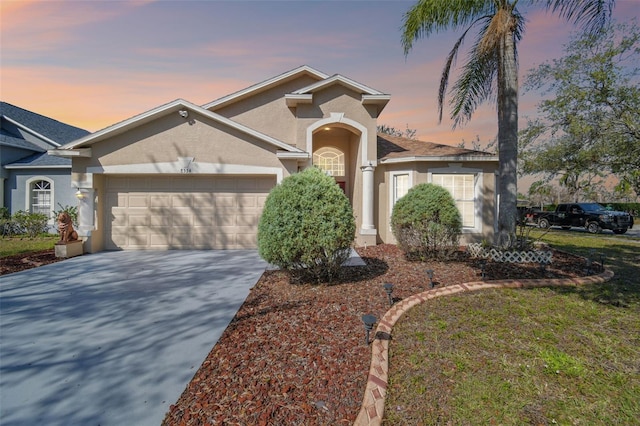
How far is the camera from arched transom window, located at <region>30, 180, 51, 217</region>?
13.9m

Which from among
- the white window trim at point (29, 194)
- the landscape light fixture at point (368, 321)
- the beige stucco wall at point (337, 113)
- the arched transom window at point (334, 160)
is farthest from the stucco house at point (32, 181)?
the landscape light fixture at point (368, 321)

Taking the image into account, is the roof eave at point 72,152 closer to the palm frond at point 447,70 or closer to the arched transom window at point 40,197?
the arched transom window at point 40,197

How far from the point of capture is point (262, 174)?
30.7 ft

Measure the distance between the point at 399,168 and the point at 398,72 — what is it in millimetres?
→ 3514

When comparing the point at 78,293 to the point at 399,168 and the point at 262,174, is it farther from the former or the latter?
the point at 399,168

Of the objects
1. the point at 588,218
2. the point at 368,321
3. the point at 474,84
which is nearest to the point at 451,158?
the point at 474,84

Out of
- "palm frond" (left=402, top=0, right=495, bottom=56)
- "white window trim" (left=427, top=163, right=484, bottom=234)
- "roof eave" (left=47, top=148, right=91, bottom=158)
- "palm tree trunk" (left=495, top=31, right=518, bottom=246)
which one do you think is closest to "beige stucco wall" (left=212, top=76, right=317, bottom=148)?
"roof eave" (left=47, top=148, right=91, bottom=158)

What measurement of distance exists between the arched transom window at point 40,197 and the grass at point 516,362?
59.1 ft

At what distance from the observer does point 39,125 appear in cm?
1630

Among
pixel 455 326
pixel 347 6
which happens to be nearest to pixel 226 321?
pixel 455 326

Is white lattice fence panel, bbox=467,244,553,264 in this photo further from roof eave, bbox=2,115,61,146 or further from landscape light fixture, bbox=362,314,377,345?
roof eave, bbox=2,115,61,146

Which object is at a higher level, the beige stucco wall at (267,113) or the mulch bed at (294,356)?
the beige stucco wall at (267,113)

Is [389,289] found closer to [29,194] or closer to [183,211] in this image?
[183,211]

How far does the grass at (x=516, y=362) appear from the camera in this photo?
251 cm
